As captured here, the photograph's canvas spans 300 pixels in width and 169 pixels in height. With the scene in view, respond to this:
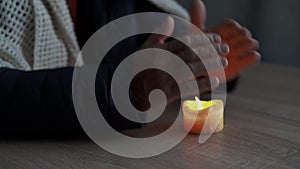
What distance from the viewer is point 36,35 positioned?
773mm

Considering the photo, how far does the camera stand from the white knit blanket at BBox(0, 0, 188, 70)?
73cm

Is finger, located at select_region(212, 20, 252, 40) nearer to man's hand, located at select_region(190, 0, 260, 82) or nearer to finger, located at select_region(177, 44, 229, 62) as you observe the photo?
man's hand, located at select_region(190, 0, 260, 82)

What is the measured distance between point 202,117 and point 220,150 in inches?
2.6

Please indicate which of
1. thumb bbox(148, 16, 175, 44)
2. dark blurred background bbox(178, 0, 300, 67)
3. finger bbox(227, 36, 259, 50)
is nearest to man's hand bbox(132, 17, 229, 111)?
thumb bbox(148, 16, 175, 44)

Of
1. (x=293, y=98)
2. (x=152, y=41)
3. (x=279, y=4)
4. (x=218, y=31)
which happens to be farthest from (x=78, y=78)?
(x=279, y=4)

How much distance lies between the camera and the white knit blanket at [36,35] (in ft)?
2.41

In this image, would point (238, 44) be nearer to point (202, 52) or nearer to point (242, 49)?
point (242, 49)

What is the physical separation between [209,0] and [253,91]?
55 cm

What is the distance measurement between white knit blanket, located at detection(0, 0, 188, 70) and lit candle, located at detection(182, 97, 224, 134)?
262 millimetres

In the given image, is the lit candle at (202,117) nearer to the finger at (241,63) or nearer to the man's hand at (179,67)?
the man's hand at (179,67)

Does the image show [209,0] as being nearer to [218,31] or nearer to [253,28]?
[253,28]

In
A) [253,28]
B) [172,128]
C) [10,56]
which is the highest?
[10,56]

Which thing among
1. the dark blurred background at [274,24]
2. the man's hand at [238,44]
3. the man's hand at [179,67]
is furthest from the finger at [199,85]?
the dark blurred background at [274,24]

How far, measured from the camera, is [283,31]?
→ 1.23m
